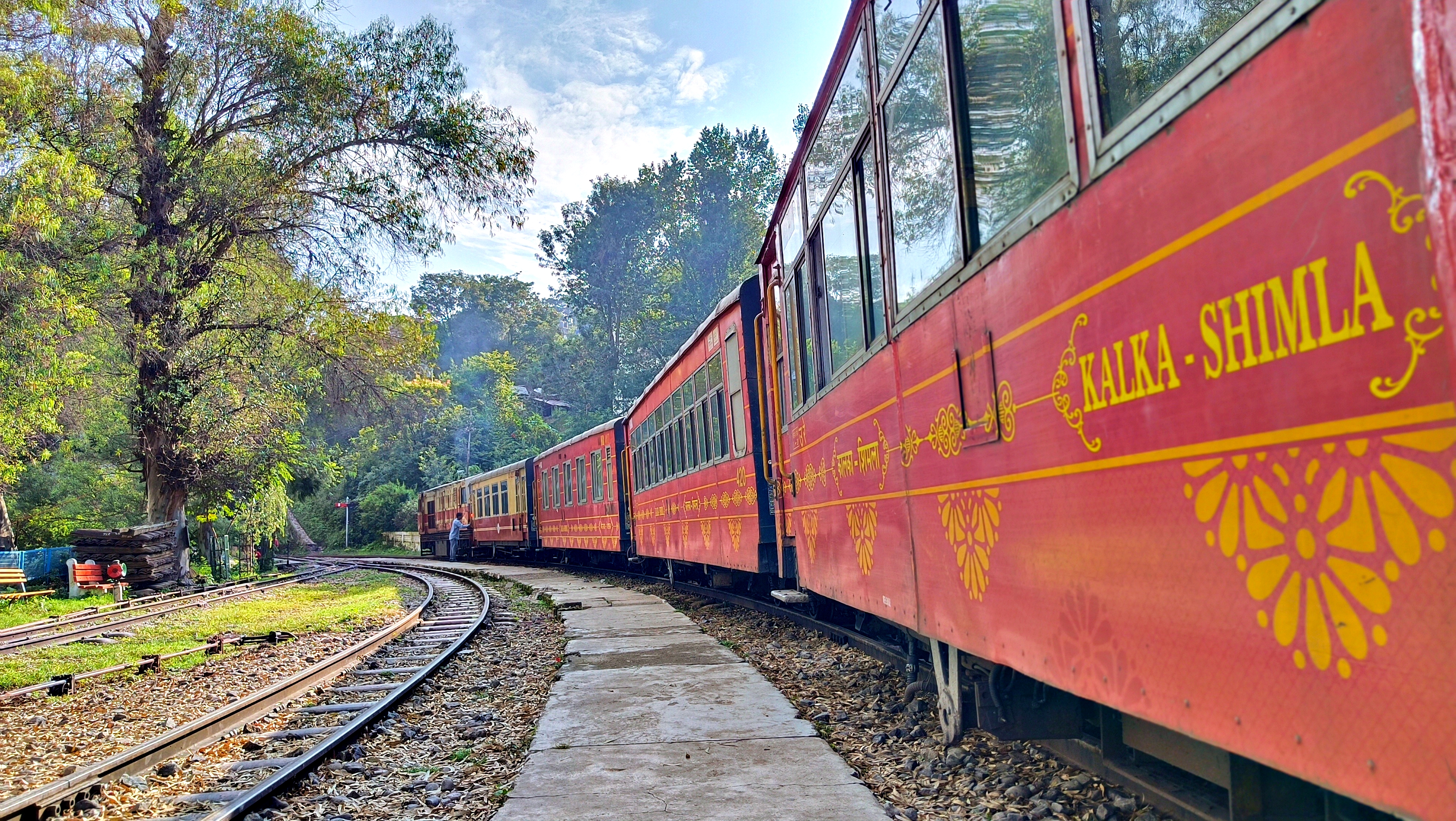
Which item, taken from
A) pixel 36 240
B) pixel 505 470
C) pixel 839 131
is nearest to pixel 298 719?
pixel 839 131

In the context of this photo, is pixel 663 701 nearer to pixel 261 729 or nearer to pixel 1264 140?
pixel 261 729

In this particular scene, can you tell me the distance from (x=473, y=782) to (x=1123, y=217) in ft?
12.4

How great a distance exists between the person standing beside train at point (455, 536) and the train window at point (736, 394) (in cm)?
2255

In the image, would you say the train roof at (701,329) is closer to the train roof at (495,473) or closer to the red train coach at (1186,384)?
the red train coach at (1186,384)

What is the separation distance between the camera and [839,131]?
472 cm

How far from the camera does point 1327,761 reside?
1.53m

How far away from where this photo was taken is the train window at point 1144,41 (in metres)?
1.90

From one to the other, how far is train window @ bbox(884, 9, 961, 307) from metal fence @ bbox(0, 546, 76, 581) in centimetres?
1913

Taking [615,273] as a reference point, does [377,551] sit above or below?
below

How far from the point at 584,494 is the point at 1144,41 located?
A: 58.3 ft

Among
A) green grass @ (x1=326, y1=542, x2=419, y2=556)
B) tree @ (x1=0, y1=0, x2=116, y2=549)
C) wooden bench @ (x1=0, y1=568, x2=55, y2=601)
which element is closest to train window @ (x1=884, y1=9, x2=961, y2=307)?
tree @ (x1=0, y1=0, x2=116, y2=549)

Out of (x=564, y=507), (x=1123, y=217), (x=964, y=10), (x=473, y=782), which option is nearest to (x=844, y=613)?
(x=473, y=782)

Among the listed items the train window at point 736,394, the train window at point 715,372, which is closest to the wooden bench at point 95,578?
the train window at point 715,372

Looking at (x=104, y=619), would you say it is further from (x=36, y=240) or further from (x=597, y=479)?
(x=597, y=479)
